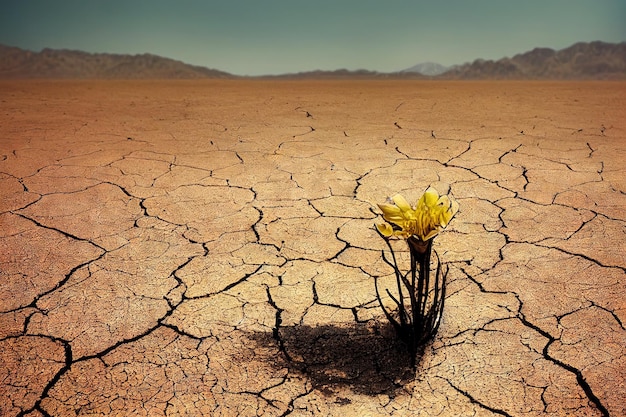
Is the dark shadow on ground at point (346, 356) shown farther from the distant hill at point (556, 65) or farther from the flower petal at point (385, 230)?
the distant hill at point (556, 65)

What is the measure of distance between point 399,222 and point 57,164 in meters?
3.05

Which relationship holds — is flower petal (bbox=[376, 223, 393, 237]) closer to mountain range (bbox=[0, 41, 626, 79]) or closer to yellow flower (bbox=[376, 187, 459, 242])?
yellow flower (bbox=[376, 187, 459, 242])

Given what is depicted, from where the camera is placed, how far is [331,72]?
35.2 metres

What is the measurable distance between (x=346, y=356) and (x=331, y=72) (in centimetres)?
3521

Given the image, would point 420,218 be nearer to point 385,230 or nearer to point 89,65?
point 385,230

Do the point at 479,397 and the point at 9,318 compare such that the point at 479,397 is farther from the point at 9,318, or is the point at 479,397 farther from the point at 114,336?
the point at 9,318

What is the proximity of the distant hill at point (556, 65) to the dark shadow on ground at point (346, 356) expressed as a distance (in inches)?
1215

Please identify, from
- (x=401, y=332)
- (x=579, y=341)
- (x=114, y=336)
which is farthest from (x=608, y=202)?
(x=114, y=336)

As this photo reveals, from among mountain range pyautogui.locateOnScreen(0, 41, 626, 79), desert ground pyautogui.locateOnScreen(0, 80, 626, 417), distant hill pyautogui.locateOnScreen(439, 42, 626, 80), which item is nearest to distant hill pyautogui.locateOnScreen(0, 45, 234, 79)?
mountain range pyautogui.locateOnScreen(0, 41, 626, 79)

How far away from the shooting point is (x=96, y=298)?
192 centimetres

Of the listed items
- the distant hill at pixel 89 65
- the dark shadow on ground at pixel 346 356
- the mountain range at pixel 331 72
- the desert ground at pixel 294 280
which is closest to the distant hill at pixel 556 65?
the mountain range at pixel 331 72

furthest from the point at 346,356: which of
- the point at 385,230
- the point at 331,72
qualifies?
the point at 331,72

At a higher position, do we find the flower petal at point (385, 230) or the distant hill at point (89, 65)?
the distant hill at point (89, 65)

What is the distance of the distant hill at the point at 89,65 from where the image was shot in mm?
31359
